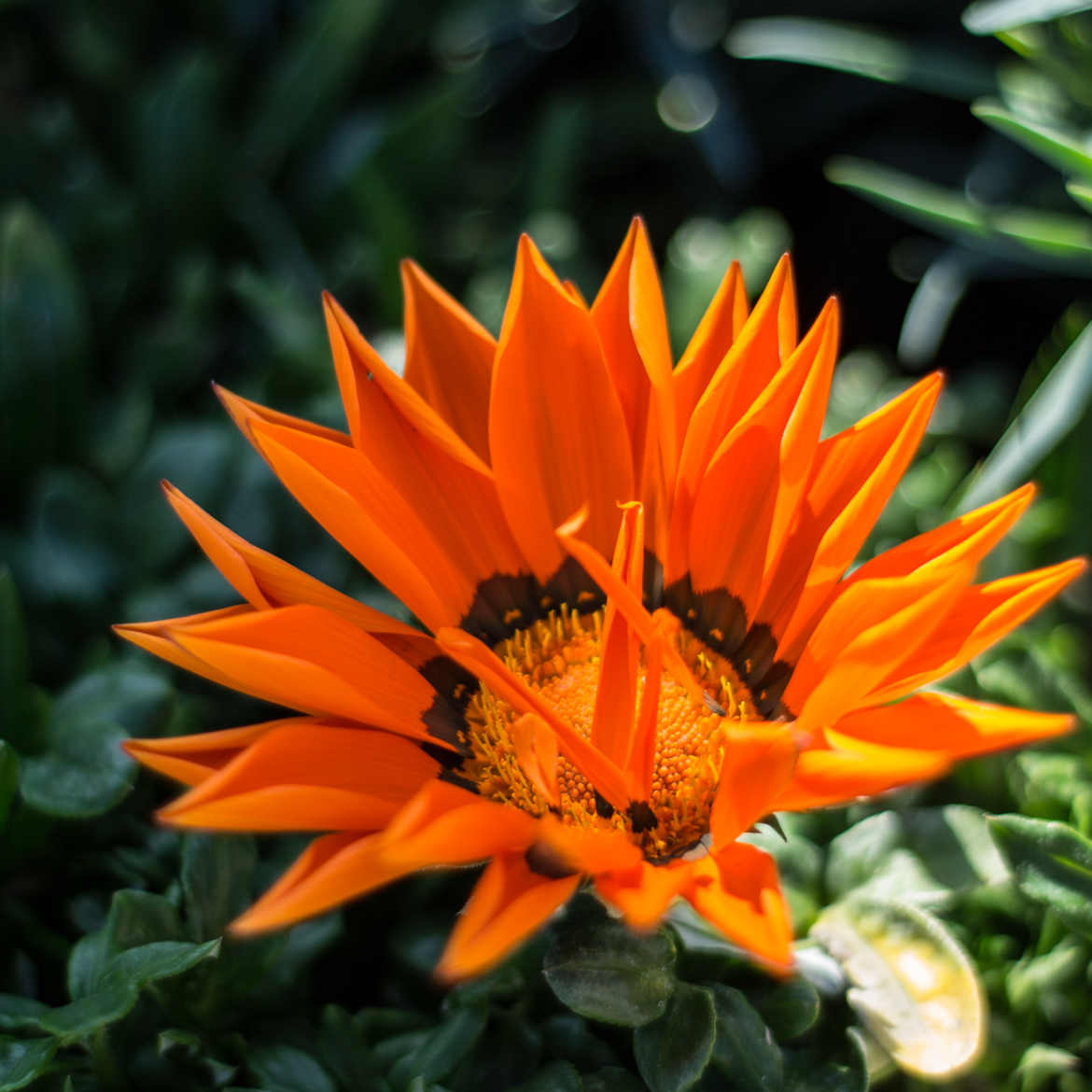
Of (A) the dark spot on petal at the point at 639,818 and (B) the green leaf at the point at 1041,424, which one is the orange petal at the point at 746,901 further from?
(B) the green leaf at the point at 1041,424

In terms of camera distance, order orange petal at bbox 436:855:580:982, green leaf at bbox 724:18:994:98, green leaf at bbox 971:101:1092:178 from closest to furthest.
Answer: orange petal at bbox 436:855:580:982
green leaf at bbox 971:101:1092:178
green leaf at bbox 724:18:994:98

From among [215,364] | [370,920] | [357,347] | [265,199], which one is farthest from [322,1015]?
[265,199]

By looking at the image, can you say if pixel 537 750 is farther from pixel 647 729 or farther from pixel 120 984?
pixel 120 984

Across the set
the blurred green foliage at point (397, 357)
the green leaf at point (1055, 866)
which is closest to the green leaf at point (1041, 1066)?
the blurred green foliage at point (397, 357)

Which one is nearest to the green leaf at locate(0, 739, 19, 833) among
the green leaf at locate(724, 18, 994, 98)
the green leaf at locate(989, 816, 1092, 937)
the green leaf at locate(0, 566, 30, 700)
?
the green leaf at locate(0, 566, 30, 700)

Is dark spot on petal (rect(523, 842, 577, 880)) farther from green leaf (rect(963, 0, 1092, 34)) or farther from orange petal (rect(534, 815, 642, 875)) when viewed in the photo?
green leaf (rect(963, 0, 1092, 34))

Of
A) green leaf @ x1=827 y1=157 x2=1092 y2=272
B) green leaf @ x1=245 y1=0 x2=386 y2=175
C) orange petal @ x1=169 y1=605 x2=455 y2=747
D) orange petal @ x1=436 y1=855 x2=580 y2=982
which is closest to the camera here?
orange petal @ x1=436 y1=855 x2=580 y2=982

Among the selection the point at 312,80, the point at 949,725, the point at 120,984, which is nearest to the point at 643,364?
the point at 949,725
